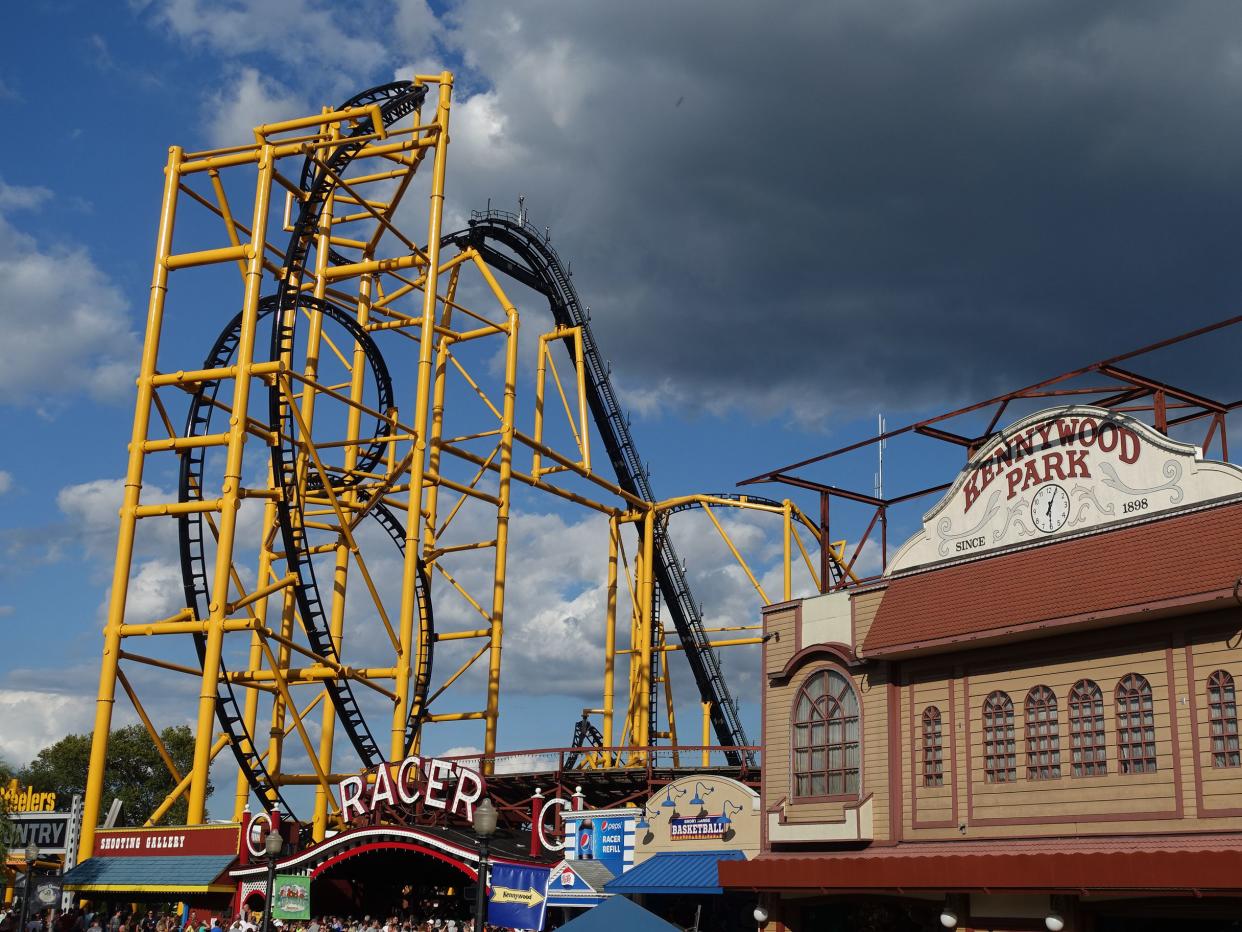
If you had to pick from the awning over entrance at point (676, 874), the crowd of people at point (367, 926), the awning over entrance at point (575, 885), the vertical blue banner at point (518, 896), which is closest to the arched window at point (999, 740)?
the awning over entrance at point (676, 874)

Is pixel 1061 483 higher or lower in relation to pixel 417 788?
higher

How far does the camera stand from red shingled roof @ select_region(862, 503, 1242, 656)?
16594 mm

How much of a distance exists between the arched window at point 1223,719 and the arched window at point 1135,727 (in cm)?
83

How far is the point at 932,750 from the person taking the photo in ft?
65.5

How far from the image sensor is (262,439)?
31.0 metres

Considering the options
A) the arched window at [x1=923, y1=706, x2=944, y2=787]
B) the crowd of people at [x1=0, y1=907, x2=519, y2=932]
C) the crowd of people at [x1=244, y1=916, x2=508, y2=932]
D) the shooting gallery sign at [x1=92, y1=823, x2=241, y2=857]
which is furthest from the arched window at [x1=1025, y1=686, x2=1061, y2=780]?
the shooting gallery sign at [x1=92, y1=823, x2=241, y2=857]

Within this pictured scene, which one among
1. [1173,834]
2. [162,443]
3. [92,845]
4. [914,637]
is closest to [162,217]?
[162,443]

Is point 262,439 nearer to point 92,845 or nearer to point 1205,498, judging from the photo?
point 92,845

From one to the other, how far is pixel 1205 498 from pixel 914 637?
4.61m

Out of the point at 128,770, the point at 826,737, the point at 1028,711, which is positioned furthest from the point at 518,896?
the point at 128,770

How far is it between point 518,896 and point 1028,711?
935cm

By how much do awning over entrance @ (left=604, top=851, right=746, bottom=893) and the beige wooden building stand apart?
70 cm

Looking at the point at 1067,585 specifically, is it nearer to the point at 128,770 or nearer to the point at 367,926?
the point at 367,926

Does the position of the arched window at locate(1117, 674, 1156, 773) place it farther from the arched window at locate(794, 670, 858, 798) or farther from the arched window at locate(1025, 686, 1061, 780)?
the arched window at locate(794, 670, 858, 798)
